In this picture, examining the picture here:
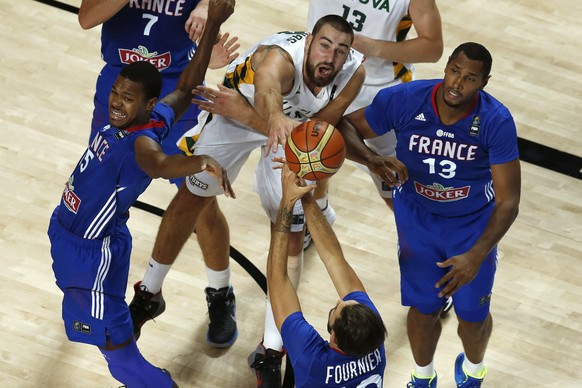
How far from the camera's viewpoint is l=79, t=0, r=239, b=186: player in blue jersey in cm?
610

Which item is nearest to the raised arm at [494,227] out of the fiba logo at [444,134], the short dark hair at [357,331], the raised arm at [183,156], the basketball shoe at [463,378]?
the fiba logo at [444,134]

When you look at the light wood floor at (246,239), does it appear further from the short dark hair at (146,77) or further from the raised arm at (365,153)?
the short dark hair at (146,77)

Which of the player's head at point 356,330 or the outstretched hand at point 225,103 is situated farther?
the outstretched hand at point 225,103

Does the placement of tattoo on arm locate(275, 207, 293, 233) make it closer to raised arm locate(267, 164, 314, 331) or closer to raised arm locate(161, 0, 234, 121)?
raised arm locate(267, 164, 314, 331)

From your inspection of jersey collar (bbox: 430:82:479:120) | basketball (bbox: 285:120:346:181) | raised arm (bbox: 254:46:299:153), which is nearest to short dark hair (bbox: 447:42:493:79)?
jersey collar (bbox: 430:82:479:120)

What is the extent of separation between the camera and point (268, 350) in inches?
234

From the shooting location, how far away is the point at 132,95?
16.6 feet

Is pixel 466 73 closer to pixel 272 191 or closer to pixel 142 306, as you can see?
pixel 272 191

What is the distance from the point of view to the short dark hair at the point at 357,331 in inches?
170

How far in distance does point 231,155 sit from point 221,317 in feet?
3.12

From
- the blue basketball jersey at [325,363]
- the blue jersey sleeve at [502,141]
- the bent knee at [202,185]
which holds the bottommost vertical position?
the bent knee at [202,185]

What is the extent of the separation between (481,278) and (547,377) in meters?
1.04

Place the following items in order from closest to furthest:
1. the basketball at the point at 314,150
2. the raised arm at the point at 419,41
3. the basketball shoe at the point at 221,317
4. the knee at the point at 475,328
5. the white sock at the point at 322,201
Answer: the basketball at the point at 314,150, the knee at the point at 475,328, the basketball shoe at the point at 221,317, the raised arm at the point at 419,41, the white sock at the point at 322,201

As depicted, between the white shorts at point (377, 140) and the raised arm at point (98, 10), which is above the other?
the raised arm at point (98, 10)
